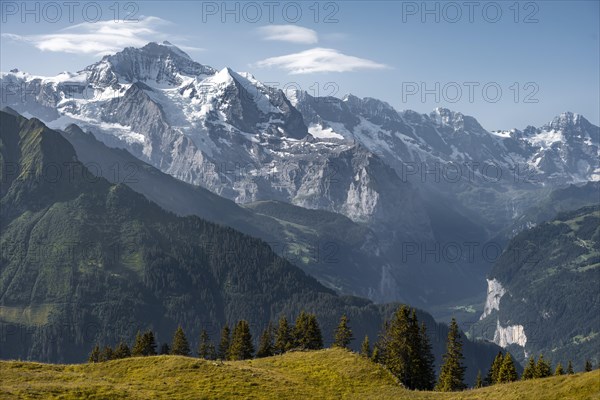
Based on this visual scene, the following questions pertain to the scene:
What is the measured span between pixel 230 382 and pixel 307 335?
50.8m

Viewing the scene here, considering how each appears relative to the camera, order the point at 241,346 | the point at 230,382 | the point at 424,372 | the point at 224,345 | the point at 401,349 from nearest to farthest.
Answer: the point at 230,382 → the point at 401,349 → the point at 424,372 → the point at 241,346 → the point at 224,345

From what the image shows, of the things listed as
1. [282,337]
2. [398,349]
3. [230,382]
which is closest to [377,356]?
[398,349]

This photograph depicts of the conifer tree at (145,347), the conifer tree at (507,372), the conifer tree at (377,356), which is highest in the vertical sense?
the conifer tree at (145,347)

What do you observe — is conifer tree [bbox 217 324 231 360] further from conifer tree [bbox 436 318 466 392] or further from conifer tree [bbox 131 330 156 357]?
conifer tree [bbox 436 318 466 392]

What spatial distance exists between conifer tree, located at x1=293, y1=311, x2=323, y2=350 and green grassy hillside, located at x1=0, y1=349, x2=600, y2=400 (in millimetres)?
35664

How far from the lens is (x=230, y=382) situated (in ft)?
258

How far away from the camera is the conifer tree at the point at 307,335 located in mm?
128125

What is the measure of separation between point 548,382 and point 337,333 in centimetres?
6202

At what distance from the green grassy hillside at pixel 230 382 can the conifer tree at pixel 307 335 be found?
35664 mm

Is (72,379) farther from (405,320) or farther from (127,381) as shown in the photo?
(405,320)

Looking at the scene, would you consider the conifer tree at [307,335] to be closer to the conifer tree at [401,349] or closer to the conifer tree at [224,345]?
the conifer tree at [401,349]

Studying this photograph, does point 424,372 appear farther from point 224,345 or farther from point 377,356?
point 224,345

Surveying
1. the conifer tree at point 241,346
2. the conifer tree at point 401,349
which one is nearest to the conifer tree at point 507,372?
the conifer tree at point 401,349

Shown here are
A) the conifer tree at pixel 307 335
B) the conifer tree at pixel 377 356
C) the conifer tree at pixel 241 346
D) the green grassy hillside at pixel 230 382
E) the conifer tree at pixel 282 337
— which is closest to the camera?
the green grassy hillside at pixel 230 382
